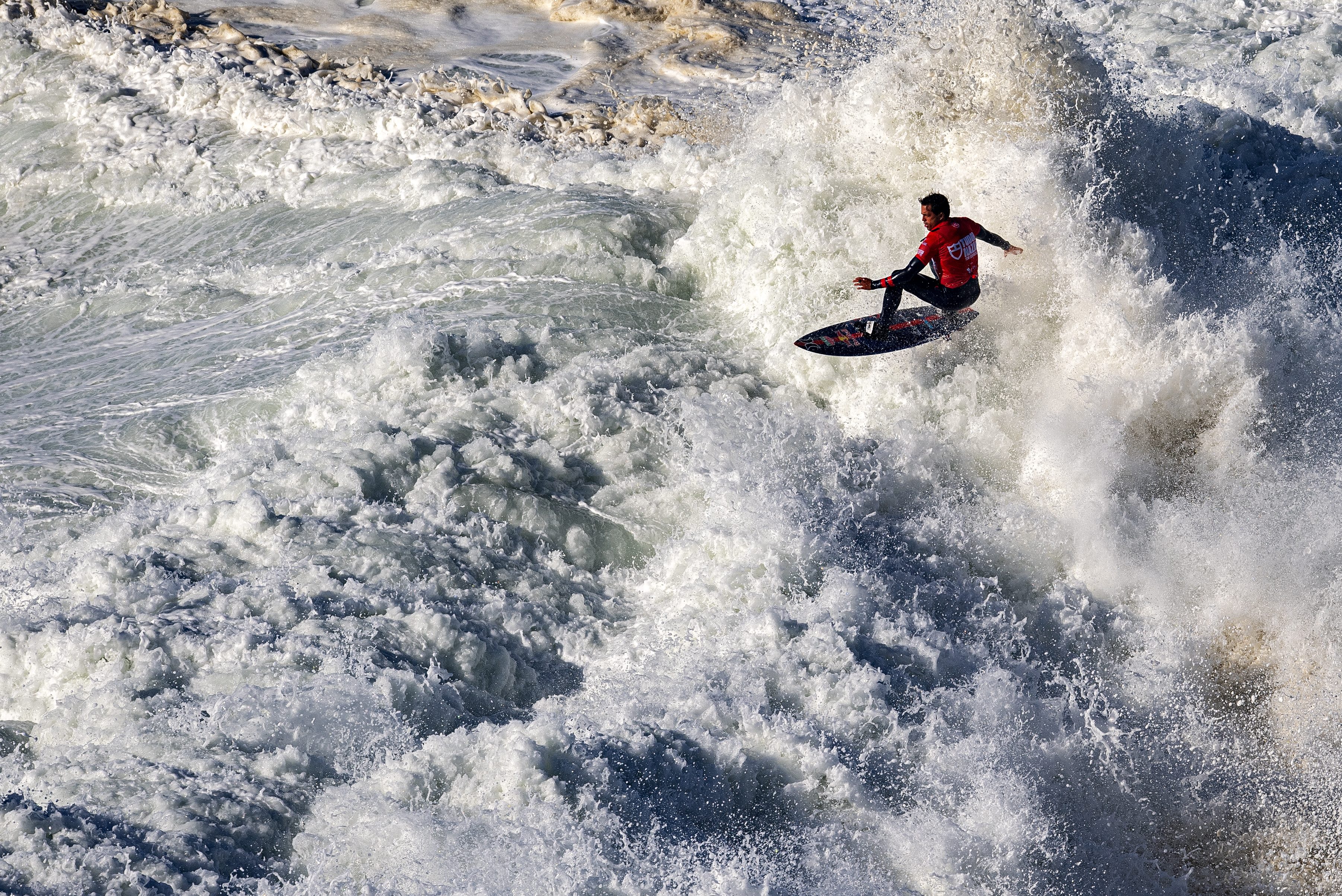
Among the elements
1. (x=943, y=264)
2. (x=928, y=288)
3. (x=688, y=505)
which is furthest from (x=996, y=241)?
(x=688, y=505)

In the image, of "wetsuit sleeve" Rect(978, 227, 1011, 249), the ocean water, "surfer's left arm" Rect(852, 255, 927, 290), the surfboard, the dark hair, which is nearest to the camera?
the ocean water

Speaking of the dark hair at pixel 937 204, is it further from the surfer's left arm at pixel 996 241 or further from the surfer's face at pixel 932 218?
the surfer's left arm at pixel 996 241

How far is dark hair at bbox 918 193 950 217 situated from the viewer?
691cm

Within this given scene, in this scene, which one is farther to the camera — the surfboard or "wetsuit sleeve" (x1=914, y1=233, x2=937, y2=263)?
the surfboard

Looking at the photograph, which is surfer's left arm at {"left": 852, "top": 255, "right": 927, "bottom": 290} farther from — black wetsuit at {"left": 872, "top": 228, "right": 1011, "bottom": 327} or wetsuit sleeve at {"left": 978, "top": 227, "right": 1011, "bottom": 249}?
wetsuit sleeve at {"left": 978, "top": 227, "right": 1011, "bottom": 249}

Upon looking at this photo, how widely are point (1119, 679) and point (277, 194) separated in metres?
9.22

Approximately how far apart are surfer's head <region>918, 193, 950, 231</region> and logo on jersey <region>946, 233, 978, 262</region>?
0.58 feet

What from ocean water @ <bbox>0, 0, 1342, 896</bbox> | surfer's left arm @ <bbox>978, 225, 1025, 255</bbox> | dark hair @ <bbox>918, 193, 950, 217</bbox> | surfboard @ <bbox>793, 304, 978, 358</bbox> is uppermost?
dark hair @ <bbox>918, 193, 950, 217</bbox>

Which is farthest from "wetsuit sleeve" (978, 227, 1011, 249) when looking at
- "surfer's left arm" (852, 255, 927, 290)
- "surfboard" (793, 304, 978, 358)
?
"surfboard" (793, 304, 978, 358)

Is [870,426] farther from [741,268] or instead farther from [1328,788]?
[1328,788]

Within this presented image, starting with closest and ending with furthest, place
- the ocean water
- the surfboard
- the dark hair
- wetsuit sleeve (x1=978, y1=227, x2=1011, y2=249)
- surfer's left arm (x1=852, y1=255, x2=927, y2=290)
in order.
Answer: the ocean water < the dark hair < surfer's left arm (x1=852, y1=255, x2=927, y2=290) < wetsuit sleeve (x1=978, y1=227, x2=1011, y2=249) < the surfboard

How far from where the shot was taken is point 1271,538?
6.91 meters

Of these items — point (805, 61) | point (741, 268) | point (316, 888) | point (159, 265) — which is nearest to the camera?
point (316, 888)

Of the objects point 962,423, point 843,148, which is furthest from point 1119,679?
point 843,148
